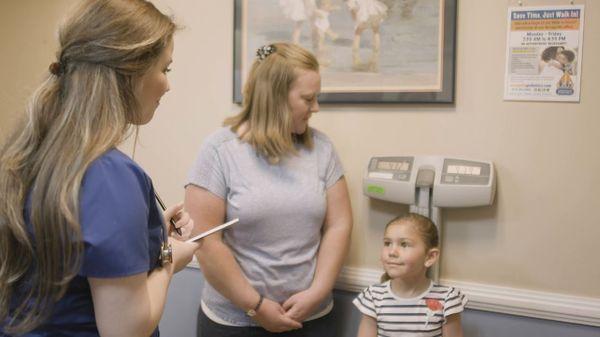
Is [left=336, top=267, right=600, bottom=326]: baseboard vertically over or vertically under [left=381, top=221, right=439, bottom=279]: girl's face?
under

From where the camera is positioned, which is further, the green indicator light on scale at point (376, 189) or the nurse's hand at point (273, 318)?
the green indicator light on scale at point (376, 189)

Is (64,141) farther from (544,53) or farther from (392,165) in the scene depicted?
(544,53)

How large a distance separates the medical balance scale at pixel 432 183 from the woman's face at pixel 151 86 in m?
0.95

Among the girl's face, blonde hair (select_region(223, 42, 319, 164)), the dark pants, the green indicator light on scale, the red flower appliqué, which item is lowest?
the dark pants

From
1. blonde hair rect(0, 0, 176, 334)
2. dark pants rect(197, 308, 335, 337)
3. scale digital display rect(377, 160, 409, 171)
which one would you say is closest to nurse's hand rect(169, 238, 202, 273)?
blonde hair rect(0, 0, 176, 334)

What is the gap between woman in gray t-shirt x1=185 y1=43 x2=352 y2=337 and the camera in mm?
1573

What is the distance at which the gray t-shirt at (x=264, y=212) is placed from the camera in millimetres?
1574

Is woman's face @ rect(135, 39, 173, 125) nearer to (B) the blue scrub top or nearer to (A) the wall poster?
(B) the blue scrub top

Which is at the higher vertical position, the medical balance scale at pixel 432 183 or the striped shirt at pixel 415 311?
the medical balance scale at pixel 432 183

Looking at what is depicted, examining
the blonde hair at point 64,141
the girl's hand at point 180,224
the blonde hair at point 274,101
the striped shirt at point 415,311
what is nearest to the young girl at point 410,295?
the striped shirt at point 415,311

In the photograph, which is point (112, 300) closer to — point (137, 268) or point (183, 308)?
point (137, 268)

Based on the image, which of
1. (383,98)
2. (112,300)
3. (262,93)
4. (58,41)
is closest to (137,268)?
(112,300)

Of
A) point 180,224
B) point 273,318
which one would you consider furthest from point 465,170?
point 180,224

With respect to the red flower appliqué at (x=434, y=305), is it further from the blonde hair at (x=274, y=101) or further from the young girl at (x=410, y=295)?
Answer: the blonde hair at (x=274, y=101)
